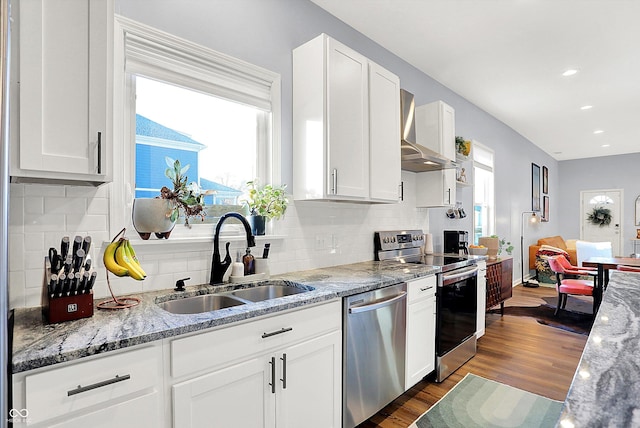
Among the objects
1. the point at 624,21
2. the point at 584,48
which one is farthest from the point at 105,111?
the point at 584,48

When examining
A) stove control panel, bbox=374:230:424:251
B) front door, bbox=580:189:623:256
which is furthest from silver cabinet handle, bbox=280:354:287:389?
front door, bbox=580:189:623:256

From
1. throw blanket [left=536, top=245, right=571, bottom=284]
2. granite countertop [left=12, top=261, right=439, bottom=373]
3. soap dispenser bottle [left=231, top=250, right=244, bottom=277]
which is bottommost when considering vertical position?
throw blanket [left=536, top=245, right=571, bottom=284]

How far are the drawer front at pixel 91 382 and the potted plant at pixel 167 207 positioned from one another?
0.70 m

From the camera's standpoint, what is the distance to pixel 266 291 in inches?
84.0

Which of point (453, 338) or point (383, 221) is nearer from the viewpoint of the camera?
point (453, 338)

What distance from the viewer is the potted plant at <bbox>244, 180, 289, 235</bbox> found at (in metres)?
2.27

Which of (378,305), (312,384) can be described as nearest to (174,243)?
(312,384)

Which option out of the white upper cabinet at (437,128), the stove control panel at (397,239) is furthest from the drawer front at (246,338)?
the white upper cabinet at (437,128)

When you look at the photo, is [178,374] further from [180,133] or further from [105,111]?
[180,133]

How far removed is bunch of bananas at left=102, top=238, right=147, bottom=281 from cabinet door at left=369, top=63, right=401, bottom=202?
1.74m

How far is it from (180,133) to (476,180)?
4592 millimetres

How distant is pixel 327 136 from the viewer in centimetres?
237

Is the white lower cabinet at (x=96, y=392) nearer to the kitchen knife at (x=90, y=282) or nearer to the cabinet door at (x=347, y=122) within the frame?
the kitchen knife at (x=90, y=282)

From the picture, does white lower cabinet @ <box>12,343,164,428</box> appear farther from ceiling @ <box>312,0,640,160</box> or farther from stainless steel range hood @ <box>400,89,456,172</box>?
ceiling @ <box>312,0,640,160</box>
